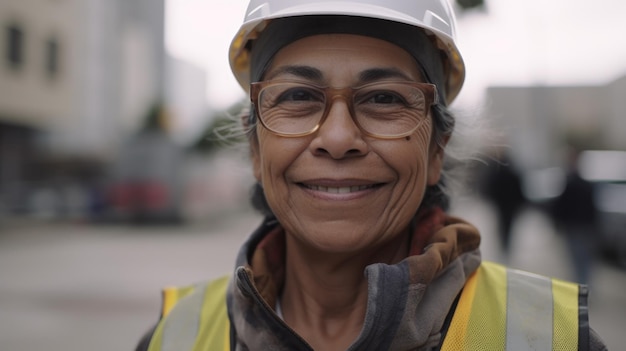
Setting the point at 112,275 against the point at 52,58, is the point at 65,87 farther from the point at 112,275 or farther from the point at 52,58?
the point at 112,275

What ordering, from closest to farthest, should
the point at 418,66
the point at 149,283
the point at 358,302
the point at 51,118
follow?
the point at 418,66, the point at 358,302, the point at 149,283, the point at 51,118

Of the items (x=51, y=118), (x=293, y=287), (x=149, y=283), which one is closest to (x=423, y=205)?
(x=293, y=287)

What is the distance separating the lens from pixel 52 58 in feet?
67.4

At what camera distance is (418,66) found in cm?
156

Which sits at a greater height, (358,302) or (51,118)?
(51,118)

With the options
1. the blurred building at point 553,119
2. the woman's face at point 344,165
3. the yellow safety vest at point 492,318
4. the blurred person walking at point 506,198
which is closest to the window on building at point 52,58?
the blurred building at point 553,119

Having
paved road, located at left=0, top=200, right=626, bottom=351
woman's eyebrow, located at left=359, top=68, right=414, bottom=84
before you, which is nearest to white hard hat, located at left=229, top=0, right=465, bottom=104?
woman's eyebrow, located at left=359, top=68, right=414, bottom=84

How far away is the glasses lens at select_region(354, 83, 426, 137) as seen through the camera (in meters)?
1.48

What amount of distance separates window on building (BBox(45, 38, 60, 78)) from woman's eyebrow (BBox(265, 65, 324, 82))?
20630mm

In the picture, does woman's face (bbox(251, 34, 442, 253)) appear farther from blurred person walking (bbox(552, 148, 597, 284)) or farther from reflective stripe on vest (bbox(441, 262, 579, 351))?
blurred person walking (bbox(552, 148, 597, 284))

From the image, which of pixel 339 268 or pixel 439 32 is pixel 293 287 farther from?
pixel 439 32

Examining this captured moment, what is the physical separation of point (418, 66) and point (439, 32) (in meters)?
0.10

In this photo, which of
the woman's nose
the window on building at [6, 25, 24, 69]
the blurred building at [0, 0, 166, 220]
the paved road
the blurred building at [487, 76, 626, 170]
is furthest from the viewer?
the blurred building at [0, 0, 166, 220]

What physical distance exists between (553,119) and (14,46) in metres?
17.3
